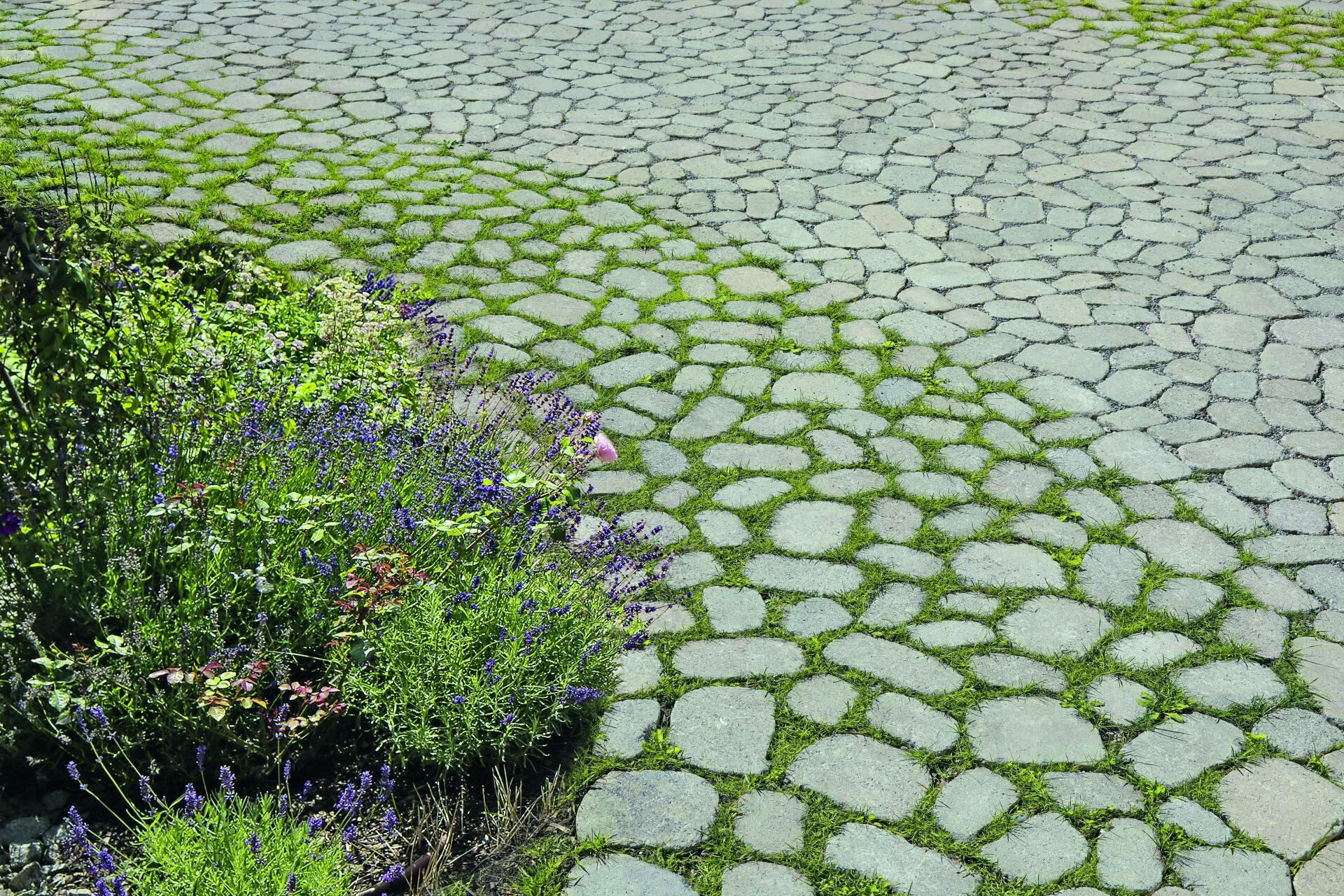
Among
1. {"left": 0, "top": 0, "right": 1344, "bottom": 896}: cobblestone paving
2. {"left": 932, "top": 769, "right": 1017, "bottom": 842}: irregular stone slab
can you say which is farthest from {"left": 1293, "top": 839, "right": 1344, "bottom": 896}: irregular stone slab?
A: {"left": 932, "top": 769, "right": 1017, "bottom": 842}: irregular stone slab

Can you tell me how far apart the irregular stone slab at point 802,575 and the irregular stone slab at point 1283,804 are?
1156 mm

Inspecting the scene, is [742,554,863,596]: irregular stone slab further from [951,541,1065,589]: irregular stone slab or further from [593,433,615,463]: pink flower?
[593,433,615,463]: pink flower

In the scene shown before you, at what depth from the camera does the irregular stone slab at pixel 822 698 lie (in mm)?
3115

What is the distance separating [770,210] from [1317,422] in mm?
2793

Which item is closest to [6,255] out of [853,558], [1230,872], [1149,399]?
[853,558]

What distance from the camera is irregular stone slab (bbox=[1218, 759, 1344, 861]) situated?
2770 millimetres

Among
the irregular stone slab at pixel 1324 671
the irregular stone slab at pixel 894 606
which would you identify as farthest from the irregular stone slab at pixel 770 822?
the irregular stone slab at pixel 1324 671

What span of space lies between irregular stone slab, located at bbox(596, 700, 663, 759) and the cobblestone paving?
0.01 m

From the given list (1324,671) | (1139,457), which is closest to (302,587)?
(1324,671)

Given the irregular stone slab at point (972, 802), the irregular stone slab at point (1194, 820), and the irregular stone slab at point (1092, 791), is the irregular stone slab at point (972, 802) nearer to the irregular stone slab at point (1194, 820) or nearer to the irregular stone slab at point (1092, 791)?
the irregular stone slab at point (1092, 791)

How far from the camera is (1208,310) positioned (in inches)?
204

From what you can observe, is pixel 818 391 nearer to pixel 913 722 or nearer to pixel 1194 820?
pixel 913 722

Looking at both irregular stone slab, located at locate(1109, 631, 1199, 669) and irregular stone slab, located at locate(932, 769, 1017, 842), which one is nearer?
irregular stone slab, located at locate(932, 769, 1017, 842)

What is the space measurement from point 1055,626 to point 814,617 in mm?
695
